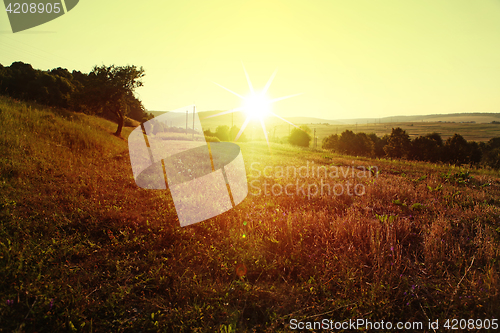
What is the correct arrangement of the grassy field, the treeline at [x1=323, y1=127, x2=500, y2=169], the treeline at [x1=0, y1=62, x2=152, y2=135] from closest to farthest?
the grassy field → the treeline at [x1=0, y1=62, x2=152, y2=135] → the treeline at [x1=323, y1=127, x2=500, y2=169]

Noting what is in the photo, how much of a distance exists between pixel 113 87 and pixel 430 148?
2217 inches

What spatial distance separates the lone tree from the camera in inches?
870

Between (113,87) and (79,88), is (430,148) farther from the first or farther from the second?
(79,88)

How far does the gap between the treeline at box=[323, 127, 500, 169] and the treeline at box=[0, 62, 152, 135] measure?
42.3 meters

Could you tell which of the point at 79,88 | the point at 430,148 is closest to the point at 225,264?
the point at 79,88

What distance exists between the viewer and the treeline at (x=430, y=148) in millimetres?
41947

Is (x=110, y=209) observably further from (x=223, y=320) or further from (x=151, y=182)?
(x=223, y=320)

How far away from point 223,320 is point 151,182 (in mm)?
5746

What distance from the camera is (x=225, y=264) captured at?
3.31 meters

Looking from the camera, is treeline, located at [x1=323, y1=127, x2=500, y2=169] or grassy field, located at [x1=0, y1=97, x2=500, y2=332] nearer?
grassy field, located at [x1=0, y1=97, x2=500, y2=332]

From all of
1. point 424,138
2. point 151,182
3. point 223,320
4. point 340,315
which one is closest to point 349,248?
point 340,315

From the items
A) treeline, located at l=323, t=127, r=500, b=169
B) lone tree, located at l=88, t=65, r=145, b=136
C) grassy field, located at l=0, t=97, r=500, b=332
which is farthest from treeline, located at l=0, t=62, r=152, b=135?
treeline, located at l=323, t=127, r=500, b=169

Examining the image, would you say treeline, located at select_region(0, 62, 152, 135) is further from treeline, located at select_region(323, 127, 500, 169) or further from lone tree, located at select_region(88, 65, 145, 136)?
treeline, located at select_region(323, 127, 500, 169)

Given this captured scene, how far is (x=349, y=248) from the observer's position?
356cm
